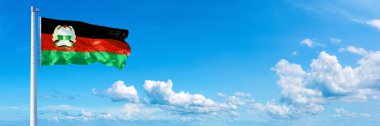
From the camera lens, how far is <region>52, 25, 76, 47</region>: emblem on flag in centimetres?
3519

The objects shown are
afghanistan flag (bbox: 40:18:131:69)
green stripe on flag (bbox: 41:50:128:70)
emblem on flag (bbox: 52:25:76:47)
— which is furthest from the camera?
emblem on flag (bbox: 52:25:76:47)

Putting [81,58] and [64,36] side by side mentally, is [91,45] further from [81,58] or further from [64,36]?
[64,36]

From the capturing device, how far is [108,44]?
1474 inches

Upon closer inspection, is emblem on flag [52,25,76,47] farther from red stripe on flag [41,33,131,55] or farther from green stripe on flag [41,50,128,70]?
green stripe on flag [41,50,128,70]

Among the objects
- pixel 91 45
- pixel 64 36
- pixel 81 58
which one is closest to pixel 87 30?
pixel 91 45

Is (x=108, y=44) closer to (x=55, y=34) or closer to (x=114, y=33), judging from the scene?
(x=114, y=33)

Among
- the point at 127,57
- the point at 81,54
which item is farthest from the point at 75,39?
the point at 127,57

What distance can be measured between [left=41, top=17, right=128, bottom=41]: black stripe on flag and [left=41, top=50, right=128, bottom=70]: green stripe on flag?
4.00 ft

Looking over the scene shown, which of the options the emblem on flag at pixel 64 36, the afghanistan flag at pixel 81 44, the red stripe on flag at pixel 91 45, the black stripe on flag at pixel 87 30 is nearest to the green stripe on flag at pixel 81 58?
the afghanistan flag at pixel 81 44

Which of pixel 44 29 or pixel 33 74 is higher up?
pixel 44 29

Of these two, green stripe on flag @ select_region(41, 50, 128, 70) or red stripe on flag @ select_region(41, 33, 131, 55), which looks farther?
red stripe on flag @ select_region(41, 33, 131, 55)

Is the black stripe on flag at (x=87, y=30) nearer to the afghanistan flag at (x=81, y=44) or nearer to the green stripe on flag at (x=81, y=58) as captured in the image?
the afghanistan flag at (x=81, y=44)

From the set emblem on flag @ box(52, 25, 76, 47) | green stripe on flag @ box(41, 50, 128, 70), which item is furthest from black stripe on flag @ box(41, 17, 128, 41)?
green stripe on flag @ box(41, 50, 128, 70)

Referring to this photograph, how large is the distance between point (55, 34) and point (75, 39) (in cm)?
136
